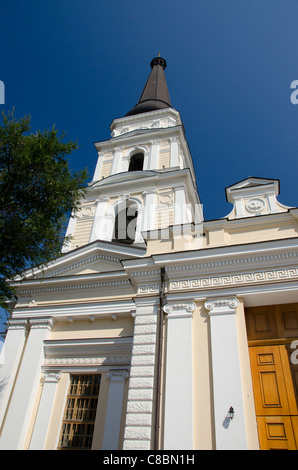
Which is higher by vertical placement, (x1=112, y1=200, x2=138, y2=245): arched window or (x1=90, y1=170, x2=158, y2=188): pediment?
(x1=90, y1=170, x2=158, y2=188): pediment

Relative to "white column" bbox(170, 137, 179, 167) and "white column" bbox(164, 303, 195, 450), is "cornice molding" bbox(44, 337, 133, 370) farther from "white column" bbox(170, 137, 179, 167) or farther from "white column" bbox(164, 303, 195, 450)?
"white column" bbox(170, 137, 179, 167)

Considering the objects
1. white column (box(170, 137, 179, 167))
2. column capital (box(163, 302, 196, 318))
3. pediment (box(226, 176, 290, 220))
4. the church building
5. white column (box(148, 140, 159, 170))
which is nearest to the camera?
the church building

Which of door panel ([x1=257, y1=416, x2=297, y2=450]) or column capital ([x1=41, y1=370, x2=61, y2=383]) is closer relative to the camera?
door panel ([x1=257, y1=416, x2=297, y2=450])

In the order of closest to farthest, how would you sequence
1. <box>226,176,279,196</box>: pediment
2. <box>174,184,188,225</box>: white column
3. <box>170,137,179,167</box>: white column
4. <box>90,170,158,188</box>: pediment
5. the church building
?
the church building → <box>226,176,279,196</box>: pediment → <box>174,184,188,225</box>: white column → <box>90,170,158,188</box>: pediment → <box>170,137,179,167</box>: white column

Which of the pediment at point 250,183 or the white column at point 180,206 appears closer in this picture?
the pediment at point 250,183

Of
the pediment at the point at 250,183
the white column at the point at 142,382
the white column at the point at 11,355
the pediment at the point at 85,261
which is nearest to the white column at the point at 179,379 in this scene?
the white column at the point at 142,382

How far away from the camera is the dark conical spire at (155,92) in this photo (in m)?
24.2

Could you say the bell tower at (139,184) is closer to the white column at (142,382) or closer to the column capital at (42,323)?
the column capital at (42,323)

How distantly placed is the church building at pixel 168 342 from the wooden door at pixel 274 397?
0.02 m

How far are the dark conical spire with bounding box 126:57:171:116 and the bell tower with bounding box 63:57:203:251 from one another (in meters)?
1.27

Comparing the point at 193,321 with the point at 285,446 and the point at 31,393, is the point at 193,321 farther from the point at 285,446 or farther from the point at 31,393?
the point at 31,393

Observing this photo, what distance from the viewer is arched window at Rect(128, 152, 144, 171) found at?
68.5 ft

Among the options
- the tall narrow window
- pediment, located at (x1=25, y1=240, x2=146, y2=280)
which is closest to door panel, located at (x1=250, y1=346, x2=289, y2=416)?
the tall narrow window

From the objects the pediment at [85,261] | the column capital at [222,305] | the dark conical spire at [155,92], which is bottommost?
the column capital at [222,305]
